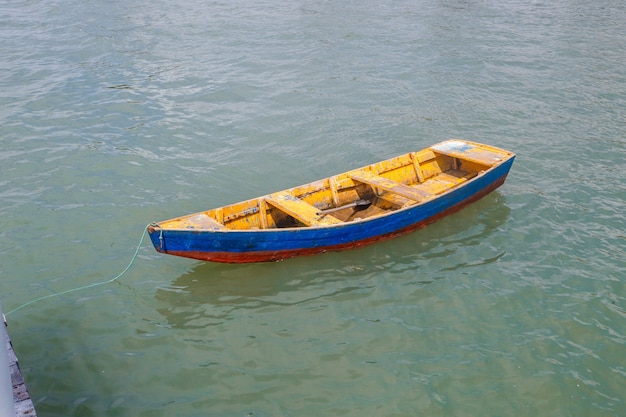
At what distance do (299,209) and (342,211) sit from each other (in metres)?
1.47

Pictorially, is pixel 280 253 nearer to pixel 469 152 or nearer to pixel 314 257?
pixel 314 257

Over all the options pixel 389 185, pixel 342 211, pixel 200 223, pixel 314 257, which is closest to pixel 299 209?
pixel 314 257

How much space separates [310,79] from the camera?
17906 millimetres

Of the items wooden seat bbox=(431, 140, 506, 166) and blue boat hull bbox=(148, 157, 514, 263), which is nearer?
blue boat hull bbox=(148, 157, 514, 263)

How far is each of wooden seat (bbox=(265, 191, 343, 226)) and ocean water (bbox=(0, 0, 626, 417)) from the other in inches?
27.3

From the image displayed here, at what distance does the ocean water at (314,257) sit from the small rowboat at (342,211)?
384 millimetres

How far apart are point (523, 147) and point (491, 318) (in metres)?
6.74

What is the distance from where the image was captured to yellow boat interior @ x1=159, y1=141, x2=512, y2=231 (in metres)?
9.47

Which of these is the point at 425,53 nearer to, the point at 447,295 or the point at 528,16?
the point at 528,16

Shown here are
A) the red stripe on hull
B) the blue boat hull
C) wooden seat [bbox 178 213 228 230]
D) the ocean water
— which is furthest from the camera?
the red stripe on hull

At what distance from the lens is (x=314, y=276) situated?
9.26 meters

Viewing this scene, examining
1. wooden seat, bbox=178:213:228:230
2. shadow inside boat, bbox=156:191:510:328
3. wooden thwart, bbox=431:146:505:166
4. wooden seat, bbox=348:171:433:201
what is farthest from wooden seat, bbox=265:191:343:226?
wooden thwart, bbox=431:146:505:166

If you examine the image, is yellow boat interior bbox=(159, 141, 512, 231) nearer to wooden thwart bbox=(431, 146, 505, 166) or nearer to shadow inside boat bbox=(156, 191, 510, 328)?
wooden thwart bbox=(431, 146, 505, 166)

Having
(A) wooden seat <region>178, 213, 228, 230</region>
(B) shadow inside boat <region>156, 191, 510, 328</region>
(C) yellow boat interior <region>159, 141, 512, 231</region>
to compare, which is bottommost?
(B) shadow inside boat <region>156, 191, 510, 328</region>
